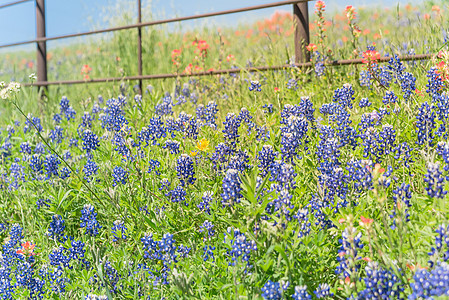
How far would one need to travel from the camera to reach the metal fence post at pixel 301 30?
4531 millimetres

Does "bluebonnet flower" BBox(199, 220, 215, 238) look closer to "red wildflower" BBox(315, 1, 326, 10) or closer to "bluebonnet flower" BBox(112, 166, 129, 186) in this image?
"bluebonnet flower" BBox(112, 166, 129, 186)

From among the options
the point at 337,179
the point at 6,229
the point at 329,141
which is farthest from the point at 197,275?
the point at 6,229

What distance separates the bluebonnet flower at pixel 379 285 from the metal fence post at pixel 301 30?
3354 mm

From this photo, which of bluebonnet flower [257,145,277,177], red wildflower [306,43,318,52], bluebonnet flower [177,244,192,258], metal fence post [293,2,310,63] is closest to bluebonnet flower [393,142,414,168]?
bluebonnet flower [257,145,277,177]

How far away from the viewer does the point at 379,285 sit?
1486 mm

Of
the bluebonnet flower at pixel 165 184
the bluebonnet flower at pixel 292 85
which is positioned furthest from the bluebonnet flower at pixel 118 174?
the bluebonnet flower at pixel 292 85

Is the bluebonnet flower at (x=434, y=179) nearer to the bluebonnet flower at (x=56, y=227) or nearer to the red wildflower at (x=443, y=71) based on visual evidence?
the red wildflower at (x=443, y=71)

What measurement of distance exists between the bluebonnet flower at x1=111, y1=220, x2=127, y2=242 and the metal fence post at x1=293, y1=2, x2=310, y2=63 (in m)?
2.88

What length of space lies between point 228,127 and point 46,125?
3099 millimetres

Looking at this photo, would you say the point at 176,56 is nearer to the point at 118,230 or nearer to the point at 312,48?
the point at 312,48

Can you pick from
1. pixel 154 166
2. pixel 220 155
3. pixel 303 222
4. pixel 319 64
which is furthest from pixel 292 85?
pixel 303 222

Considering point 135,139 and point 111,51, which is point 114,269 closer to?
point 135,139

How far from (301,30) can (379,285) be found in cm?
353

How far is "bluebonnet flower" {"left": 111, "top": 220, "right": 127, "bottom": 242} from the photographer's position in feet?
7.61
